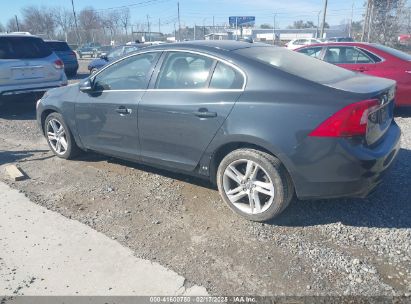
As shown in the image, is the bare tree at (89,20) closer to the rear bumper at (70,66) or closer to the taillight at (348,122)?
the rear bumper at (70,66)

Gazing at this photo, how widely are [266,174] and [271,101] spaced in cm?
65

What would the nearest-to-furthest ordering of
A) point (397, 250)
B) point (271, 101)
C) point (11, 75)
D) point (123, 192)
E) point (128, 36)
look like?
point (397, 250)
point (271, 101)
point (123, 192)
point (11, 75)
point (128, 36)

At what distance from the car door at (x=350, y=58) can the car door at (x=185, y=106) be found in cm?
469

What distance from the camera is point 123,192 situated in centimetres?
413

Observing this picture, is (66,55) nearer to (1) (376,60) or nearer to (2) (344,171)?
(1) (376,60)

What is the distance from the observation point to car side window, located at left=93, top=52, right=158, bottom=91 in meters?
3.99

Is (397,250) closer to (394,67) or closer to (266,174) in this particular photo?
(266,174)

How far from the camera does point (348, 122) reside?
2801 mm

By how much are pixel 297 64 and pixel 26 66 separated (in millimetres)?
6448

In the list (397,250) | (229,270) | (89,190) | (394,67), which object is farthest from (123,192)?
(394,67)

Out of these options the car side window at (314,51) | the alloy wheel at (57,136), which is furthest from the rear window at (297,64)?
the car side window at (314,51)

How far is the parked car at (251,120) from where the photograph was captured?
114 inches

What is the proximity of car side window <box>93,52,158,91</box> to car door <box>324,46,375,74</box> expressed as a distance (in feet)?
15.6

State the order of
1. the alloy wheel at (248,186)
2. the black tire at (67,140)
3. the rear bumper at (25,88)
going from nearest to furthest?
the alloy wheel at (248,186) < the black tire at (67,140) < the rear bumper at (25,88)
